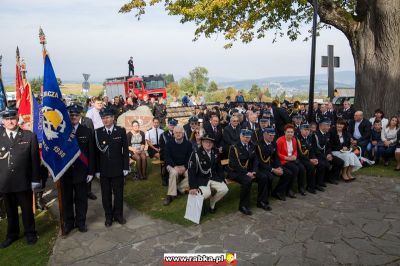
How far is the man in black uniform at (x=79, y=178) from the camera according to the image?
19.0 feet

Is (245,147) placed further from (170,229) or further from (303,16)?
(303,16)

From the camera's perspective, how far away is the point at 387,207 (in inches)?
249

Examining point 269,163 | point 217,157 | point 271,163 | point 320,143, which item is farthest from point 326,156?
point 217,157

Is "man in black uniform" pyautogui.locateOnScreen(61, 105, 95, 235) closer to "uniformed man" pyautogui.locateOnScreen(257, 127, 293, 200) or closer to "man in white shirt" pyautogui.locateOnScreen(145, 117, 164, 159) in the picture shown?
"uniformed man" pyautogui.locateOnScreen(257, 127, 293, 200)

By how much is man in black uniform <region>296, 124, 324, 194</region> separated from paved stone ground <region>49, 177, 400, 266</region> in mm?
660

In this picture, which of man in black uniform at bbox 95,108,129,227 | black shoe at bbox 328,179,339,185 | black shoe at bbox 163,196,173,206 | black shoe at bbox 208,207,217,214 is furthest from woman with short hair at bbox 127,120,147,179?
black shoe at bbox 328,179,339,185

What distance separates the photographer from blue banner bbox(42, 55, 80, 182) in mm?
5391

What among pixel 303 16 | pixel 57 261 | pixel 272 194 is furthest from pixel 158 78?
pixel 57 261

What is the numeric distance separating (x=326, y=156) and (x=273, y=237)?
11.3ft

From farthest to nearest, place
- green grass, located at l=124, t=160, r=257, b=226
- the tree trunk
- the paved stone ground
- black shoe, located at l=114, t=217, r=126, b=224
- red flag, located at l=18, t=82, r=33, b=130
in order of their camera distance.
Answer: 1. the tree trunk
2. red flag, located at l=18, t=82, r=33, b=130
3. green grass, located at l=124, t=160, r=257, b=226
4. black shoe, located at l=114, t=217, r=126, b=224
5. the paved stone ground

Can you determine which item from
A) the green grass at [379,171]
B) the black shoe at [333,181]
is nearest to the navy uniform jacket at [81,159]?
the black shoe at [333,181]

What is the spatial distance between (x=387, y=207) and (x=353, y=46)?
6.61 metres

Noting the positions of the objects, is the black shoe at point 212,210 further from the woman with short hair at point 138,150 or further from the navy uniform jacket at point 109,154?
the woman with short hair at point 138,150

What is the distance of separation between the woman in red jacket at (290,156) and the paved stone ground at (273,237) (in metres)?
0.55
